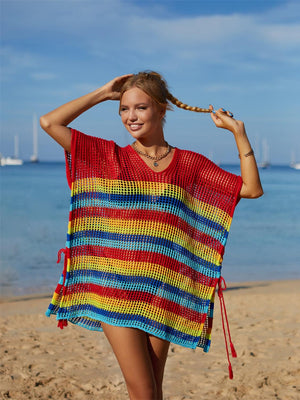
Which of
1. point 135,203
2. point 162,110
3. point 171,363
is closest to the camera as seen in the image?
point 135,203

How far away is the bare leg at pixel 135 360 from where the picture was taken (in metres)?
2.54

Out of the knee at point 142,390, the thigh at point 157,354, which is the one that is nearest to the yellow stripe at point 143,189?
the thigh at point 157,354

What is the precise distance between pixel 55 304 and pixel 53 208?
2406 centimetres

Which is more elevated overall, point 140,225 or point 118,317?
point 140,225

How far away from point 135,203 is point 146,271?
333mm

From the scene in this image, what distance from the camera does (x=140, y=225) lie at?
2.67 m

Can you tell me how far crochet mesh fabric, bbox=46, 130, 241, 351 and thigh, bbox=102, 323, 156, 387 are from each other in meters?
0.05

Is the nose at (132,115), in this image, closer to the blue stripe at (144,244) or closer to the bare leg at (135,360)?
the blue stripe at (144,244)

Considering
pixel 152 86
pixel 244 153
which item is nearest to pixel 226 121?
pixel 244 153

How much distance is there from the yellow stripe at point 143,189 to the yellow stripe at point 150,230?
0.14m

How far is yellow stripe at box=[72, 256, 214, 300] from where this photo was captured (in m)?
2.67

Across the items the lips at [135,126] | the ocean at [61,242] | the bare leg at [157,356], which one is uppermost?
the lips at [135,126]

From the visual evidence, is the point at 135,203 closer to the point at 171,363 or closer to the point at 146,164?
the point at 146,164

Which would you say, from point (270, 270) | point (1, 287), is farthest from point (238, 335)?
point (270, 270)
